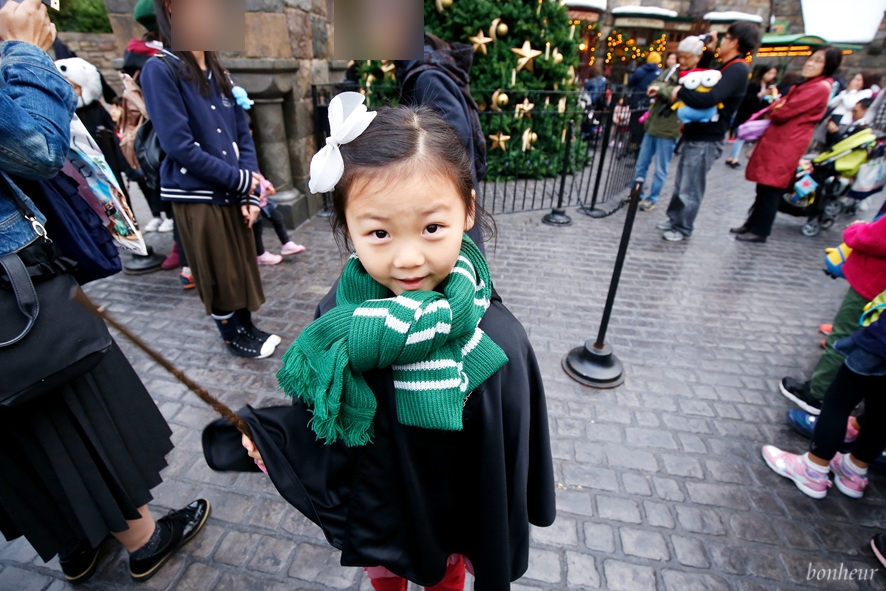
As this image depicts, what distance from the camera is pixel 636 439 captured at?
2834mm

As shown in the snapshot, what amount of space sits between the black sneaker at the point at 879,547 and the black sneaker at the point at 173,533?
334 cm

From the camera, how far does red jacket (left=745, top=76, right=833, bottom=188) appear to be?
5.02m

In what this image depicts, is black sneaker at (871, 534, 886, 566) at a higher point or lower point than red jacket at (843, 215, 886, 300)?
lower

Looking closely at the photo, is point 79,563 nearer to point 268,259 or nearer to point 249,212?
point 249,212

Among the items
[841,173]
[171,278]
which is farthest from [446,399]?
[841,173]

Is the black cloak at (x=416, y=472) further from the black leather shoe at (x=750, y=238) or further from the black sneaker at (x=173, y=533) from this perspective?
the black leather shoe at (x=750, y=238)

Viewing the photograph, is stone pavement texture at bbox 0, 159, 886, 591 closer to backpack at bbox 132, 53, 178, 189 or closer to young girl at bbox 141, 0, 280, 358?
young girl at bbox 141, 0, 280, 358

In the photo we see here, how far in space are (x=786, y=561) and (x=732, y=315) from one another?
269cm

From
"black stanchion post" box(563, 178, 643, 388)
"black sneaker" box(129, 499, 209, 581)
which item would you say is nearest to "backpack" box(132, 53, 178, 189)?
"black sneaker" box(129, 499, 209, 581)

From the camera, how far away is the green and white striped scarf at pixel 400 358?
3.34ft

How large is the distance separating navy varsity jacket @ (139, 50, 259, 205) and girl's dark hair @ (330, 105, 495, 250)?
1929 millimetres

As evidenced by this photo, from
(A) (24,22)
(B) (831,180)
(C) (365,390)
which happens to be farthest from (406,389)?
(B) (831,180)

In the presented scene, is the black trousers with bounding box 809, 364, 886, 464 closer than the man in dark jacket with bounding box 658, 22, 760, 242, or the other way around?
the black trousers with bounding box 809, 364, 886, 464

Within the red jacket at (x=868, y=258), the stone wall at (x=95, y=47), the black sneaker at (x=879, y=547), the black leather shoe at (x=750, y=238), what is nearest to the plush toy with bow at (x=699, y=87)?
the black leather shoe at (x=750, y=238)
